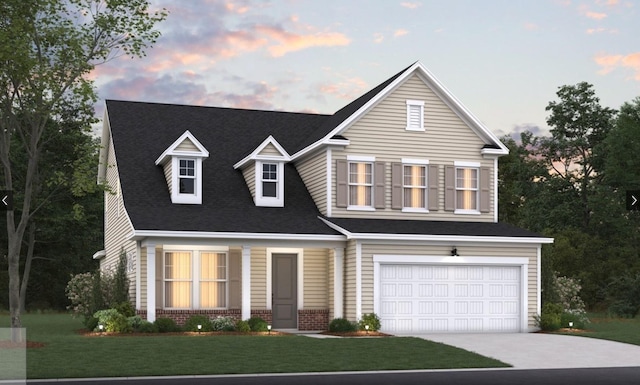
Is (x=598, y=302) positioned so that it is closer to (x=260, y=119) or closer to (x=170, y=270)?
(x=260, y=119)

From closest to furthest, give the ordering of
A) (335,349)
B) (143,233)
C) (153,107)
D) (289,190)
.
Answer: (335,349) < (143,233) < (289,190) < (153,107)

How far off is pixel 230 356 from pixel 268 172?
13.3 metres

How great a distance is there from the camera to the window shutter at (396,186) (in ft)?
112

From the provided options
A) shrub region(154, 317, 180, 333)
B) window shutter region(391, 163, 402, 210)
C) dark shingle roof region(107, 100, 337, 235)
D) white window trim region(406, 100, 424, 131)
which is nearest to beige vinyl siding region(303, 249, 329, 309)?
dark shingle roof region(107, 100, 337, 235)

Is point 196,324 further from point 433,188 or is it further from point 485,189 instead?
point 485,189

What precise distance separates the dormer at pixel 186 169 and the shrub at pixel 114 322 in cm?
543

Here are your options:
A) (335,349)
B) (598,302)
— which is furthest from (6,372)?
(598,302)

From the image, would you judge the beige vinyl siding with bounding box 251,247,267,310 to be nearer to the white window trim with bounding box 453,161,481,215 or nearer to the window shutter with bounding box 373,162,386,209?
the window shutter with bounding box 373,162,386,209

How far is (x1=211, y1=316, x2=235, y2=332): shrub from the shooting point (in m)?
30.2

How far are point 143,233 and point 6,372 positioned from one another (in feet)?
35.1

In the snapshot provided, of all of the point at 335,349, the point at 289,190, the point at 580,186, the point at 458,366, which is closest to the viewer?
the point at 458,366

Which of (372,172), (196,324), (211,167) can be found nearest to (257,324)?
(196,324)

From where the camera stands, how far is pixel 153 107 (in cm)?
3919

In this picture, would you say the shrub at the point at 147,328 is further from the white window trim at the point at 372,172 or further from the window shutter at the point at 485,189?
the window shutter at the point at 485,189
